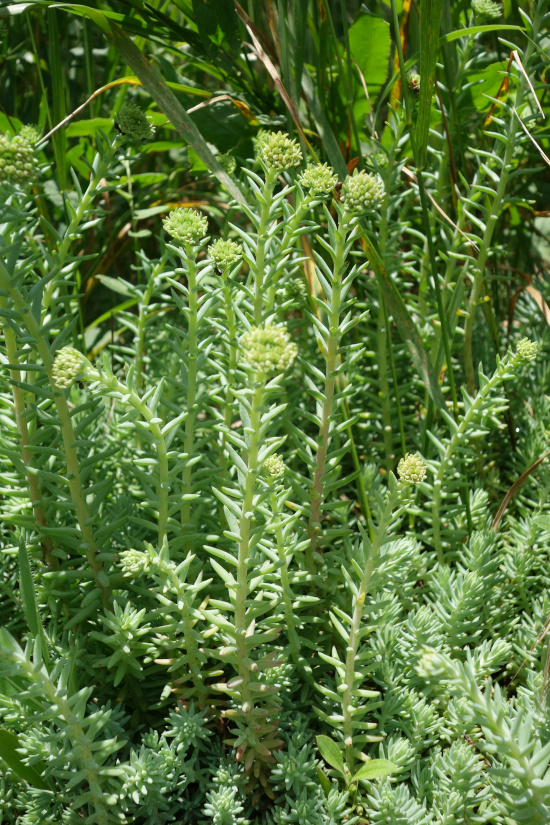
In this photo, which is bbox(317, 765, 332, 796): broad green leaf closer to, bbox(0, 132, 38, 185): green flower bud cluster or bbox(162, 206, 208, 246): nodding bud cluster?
bbox(162, 206, 208, 246): nodding bud cluster

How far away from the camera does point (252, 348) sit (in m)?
0.69

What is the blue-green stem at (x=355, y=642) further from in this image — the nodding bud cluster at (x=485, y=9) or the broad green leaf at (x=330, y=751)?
the nodding bud cluster at (x=485, y=9)

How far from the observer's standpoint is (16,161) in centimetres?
77

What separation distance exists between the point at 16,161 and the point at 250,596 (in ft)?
2.11

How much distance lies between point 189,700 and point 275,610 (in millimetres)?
165

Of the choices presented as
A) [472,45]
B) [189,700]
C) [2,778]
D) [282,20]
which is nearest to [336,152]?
[282,20]

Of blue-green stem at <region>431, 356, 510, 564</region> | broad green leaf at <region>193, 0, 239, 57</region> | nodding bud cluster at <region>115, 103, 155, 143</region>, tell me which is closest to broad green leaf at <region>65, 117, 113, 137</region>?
broad green leaf at <region>193, 0, 239, 57</region>

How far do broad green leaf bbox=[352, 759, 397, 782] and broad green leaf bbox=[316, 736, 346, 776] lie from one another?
0.08 ft

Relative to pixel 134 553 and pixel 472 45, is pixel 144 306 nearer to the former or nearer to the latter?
pixel 134 553

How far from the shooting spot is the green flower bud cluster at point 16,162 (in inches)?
30.1

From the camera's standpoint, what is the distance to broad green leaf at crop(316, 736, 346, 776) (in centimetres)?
83

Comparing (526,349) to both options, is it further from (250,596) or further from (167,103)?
(167,103)

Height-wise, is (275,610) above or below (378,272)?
below

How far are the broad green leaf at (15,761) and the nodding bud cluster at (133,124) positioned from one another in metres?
0.75
